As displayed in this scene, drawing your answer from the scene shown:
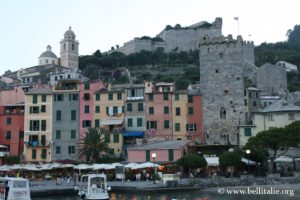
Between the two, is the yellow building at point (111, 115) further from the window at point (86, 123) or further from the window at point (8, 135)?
the window at point (8, 135)

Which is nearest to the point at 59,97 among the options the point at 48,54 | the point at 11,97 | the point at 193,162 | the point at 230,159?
the point at 11,97

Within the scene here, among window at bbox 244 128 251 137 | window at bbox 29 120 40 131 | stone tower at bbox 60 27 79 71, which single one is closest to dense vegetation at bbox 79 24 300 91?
stone tower at bbox 60 27 79 71

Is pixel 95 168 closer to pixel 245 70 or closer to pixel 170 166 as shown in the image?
pixel 170 166

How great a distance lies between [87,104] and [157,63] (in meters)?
70.1

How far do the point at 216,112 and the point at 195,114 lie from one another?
2748 mm

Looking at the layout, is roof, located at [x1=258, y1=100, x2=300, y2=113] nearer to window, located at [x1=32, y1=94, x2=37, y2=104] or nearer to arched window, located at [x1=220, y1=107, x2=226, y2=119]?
arched window, located at [x1=220, y1=107, x2=226, y2=119]

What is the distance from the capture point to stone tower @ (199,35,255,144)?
60.0m

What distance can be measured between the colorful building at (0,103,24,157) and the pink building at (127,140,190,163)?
16615 millimetres

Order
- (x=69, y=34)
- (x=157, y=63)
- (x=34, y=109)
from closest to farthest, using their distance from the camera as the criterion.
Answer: (x=34, y=109) → (x=157, y=63) → (x=69, y=34)

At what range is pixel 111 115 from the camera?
61.7m

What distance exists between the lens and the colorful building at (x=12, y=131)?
209ft

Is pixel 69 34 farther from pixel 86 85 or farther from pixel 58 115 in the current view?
pixel 58 115

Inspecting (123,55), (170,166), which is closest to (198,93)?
(170,166)

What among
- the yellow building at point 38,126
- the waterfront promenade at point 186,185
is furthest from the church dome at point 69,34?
the waterfront promenade at point 186,185
